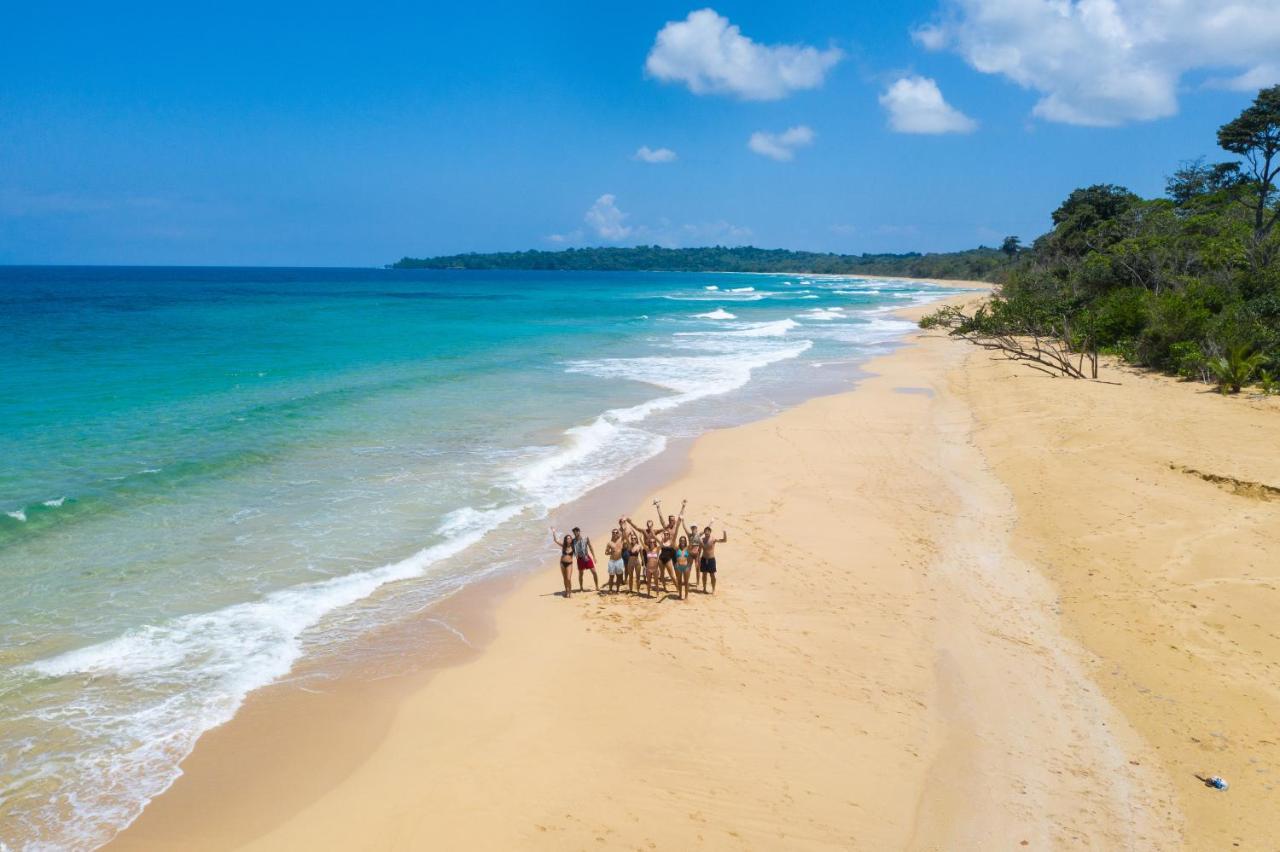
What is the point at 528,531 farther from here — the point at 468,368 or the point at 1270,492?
the point at 468,368

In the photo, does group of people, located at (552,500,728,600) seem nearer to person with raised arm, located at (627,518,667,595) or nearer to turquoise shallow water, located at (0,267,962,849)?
person with raised arm, located at (627,518,667,595)

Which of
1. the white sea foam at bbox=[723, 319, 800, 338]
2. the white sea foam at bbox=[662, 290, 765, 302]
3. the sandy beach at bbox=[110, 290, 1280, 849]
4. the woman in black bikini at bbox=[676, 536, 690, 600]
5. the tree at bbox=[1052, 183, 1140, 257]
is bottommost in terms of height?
the sandy beach at bbox=[110, 290, 1280, 849]

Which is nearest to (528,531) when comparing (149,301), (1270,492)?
(1270,492)

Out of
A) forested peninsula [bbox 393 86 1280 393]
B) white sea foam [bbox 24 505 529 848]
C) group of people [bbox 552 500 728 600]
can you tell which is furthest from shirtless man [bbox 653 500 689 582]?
forested peninsula [bbox 393 86 1280 393]

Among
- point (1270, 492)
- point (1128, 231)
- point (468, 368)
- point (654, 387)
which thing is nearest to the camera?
point (1270, 492)

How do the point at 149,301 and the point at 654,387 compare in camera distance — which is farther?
the point at 149,301

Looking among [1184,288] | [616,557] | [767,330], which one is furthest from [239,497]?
[767,330]
